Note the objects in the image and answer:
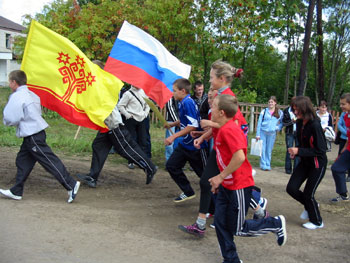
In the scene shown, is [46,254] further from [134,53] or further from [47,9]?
[47,9]

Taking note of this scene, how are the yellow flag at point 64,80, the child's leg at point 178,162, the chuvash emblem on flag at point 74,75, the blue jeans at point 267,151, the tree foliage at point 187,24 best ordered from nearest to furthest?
1. the child's leg at point 178,162
2. the yellow flag at point 64,80
3. the chuvash emblem on flag at point 74,75
4. the blue jeans at point 267,151
5. the tree foliage at point 187,24

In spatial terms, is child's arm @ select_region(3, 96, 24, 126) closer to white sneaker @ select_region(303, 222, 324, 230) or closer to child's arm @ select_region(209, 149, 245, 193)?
child's arm @ select_region(209, 149, 245, 193)

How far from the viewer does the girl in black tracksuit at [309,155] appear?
4.92 m

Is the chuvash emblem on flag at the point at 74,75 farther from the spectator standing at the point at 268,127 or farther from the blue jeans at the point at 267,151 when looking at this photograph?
the blue jeans at the point at 267,151

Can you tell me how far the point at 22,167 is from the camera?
538 cm

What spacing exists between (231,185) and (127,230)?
151 centimetres

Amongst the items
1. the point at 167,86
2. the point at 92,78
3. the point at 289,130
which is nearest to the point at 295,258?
the point at 167,86

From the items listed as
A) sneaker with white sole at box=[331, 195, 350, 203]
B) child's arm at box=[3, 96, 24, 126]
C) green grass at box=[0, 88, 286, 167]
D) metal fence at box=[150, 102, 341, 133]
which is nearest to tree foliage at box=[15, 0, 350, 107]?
metal fence at box=[150, 102, 341, 133]

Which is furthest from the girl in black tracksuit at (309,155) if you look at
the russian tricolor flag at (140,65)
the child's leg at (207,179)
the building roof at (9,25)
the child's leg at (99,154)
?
the building roof at (9,25)

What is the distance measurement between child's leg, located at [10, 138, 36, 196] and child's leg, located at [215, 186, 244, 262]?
2.92 meters

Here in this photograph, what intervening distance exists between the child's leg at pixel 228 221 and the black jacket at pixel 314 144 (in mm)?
1583

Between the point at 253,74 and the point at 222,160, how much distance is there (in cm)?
1805

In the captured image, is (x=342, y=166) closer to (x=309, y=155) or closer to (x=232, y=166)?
(x=309, y=155)

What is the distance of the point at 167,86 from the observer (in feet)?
21.1
